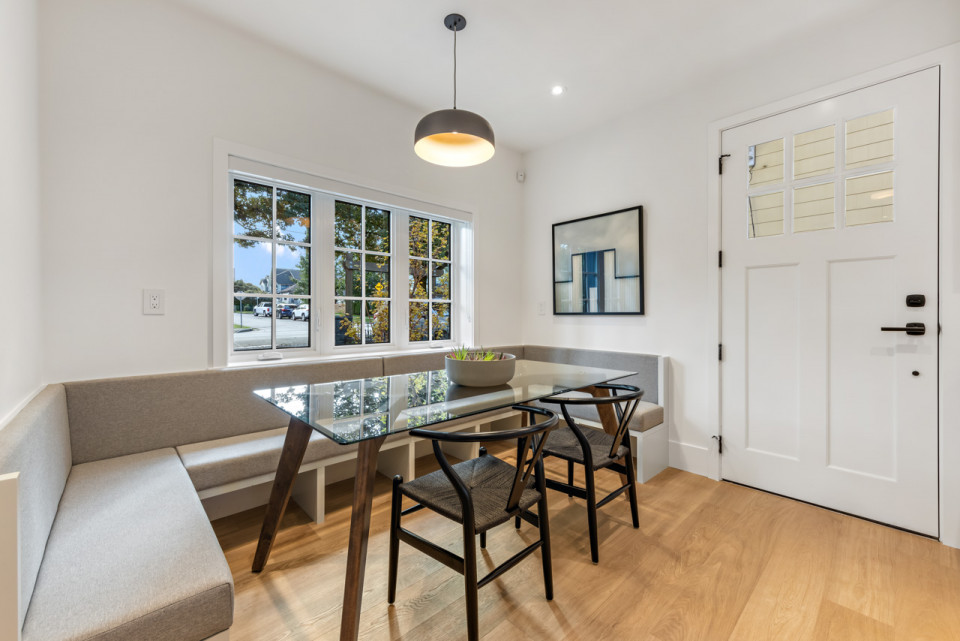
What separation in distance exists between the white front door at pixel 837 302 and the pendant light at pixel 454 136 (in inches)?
71.1

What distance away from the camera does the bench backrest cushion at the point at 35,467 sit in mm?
971

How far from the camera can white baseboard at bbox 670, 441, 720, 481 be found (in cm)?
279

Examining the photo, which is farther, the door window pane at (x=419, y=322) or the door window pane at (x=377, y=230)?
the door window pane at (x=419, y=322)

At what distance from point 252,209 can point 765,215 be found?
3.21 metres

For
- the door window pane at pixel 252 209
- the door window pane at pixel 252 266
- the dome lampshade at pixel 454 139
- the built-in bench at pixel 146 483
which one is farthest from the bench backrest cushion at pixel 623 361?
the door window pane at pixel 252 209

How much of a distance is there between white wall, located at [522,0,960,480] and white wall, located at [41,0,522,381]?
221 centimetres

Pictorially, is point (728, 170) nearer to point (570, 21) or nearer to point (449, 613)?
point (570, 21)

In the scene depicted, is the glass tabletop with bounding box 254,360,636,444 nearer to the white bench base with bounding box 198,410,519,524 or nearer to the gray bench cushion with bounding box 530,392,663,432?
the white bench base with bounding box 198,410,519,524

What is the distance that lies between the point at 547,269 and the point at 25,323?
3.36 metres

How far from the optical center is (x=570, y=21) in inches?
88.6

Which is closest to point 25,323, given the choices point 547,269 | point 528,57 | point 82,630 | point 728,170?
point 82,630

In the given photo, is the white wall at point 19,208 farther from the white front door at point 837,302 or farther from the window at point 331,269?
the white front door at point 837,302

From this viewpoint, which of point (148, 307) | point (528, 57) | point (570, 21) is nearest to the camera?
point (148, 307)

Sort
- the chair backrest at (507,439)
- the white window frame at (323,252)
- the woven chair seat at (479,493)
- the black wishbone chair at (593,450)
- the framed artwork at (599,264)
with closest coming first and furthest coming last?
the chair backrest at (507,439), the woven chair seat at (479,493), the black wishbone chair at (593,450), the white window frame at (323,252), the framed artwork at (599,264)
